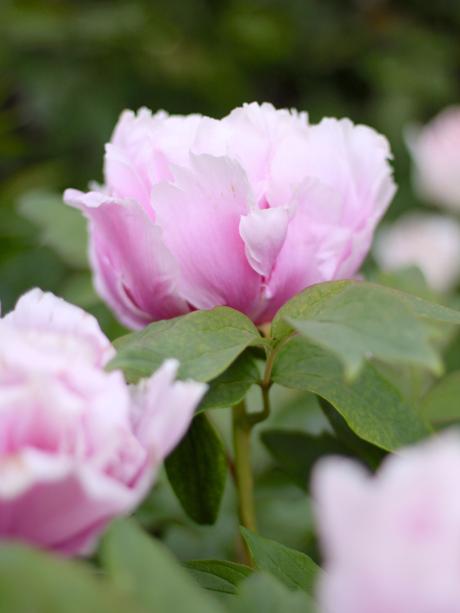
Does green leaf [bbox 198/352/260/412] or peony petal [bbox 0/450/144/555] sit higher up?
peony petal [bbox 0/450/144/555]

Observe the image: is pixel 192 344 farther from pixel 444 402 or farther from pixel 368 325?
pixel 444 402

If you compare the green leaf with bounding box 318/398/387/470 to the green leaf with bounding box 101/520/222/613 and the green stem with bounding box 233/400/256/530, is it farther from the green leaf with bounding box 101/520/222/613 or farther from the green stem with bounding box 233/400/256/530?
the green leaf with bounding box 101/520/222/613

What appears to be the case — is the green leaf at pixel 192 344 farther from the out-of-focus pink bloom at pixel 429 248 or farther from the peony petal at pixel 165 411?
the out-of-focus pink bloom at pixel 429 248

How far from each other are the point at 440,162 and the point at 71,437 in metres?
1.25

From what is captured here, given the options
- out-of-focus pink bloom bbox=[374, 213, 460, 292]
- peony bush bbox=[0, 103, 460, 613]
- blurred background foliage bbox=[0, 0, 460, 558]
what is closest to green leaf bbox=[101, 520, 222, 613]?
peony bush bbox=[0, 103, 460, 613]

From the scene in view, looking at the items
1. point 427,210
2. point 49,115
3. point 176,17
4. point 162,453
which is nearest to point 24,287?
point 162,453

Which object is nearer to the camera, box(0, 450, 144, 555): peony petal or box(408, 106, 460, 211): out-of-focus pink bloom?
box(0, 450, 144, 555): peony petal

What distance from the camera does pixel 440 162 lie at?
1473 mm

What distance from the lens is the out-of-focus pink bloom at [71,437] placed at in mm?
276

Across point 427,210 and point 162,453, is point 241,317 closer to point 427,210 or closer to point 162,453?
point 162,453

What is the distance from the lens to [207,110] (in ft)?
5.96

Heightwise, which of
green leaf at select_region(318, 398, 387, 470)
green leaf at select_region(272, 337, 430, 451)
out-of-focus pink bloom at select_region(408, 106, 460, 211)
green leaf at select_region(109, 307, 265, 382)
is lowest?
out-of-focus pink bloom at select_region(408, 106, 460, 211)

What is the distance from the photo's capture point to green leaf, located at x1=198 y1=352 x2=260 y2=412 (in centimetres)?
39

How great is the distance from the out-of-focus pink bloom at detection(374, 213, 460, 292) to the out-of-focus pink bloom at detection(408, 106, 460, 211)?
1.6 inches
